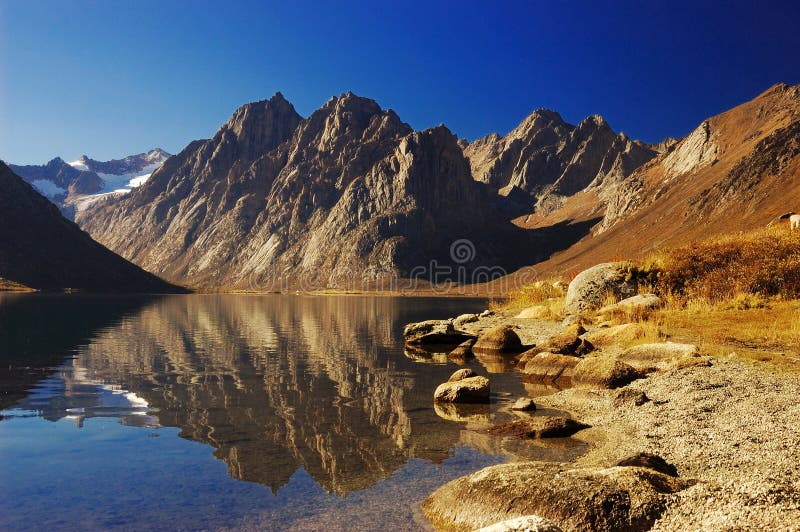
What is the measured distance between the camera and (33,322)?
172 ft

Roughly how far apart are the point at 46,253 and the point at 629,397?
649 feet

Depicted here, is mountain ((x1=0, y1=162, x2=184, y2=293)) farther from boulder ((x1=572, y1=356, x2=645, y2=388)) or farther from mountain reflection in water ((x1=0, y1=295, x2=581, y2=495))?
boulder ((x1=572, y1=356, x2=645, y2=388))

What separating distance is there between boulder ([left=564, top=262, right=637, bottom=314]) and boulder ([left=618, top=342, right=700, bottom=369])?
14452 millimetres

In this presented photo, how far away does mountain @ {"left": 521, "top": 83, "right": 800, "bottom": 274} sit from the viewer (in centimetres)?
13400

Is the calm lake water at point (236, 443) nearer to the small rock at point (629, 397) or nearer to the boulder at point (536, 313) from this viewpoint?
the small rock at point (629, 397)

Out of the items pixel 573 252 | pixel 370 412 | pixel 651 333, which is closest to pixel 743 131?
pixel 573 252

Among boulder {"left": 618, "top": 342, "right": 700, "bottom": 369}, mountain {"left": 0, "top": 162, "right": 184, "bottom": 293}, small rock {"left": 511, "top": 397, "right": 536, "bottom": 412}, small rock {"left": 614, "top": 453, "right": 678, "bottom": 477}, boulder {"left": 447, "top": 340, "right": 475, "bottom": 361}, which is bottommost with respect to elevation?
boulder {"left": 447, "top": 340, "right": 475, "bottom": 361}

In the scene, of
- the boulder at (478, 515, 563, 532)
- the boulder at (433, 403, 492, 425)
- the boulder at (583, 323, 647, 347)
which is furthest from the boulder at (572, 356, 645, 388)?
the boulder at (478, 515, 563, 532)

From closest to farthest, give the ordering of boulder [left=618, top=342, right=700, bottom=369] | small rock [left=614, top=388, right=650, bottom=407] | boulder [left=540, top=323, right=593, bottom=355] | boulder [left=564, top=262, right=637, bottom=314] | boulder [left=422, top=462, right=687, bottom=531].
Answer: boulder [left=422, top=462, right=687, bottom=531] < small rock [left=614, top=388, right=650, bottom=407] < boulder [left=618, top=342, right=700, bottom=369] < boulder [left=540, top=323, right=593, bottom=355] < boulder [left=564, top=262, right=637, bottom=314]

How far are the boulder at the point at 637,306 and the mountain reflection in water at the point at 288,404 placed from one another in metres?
9.36

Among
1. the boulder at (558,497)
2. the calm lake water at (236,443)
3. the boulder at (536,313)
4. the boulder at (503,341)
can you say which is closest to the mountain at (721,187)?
the boulder at (536,313)

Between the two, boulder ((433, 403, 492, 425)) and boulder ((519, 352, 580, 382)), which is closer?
boulder ((433, 403, 492, 425))

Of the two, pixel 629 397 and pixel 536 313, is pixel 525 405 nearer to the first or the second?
pixel 629 397

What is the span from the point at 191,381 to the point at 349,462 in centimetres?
1312
